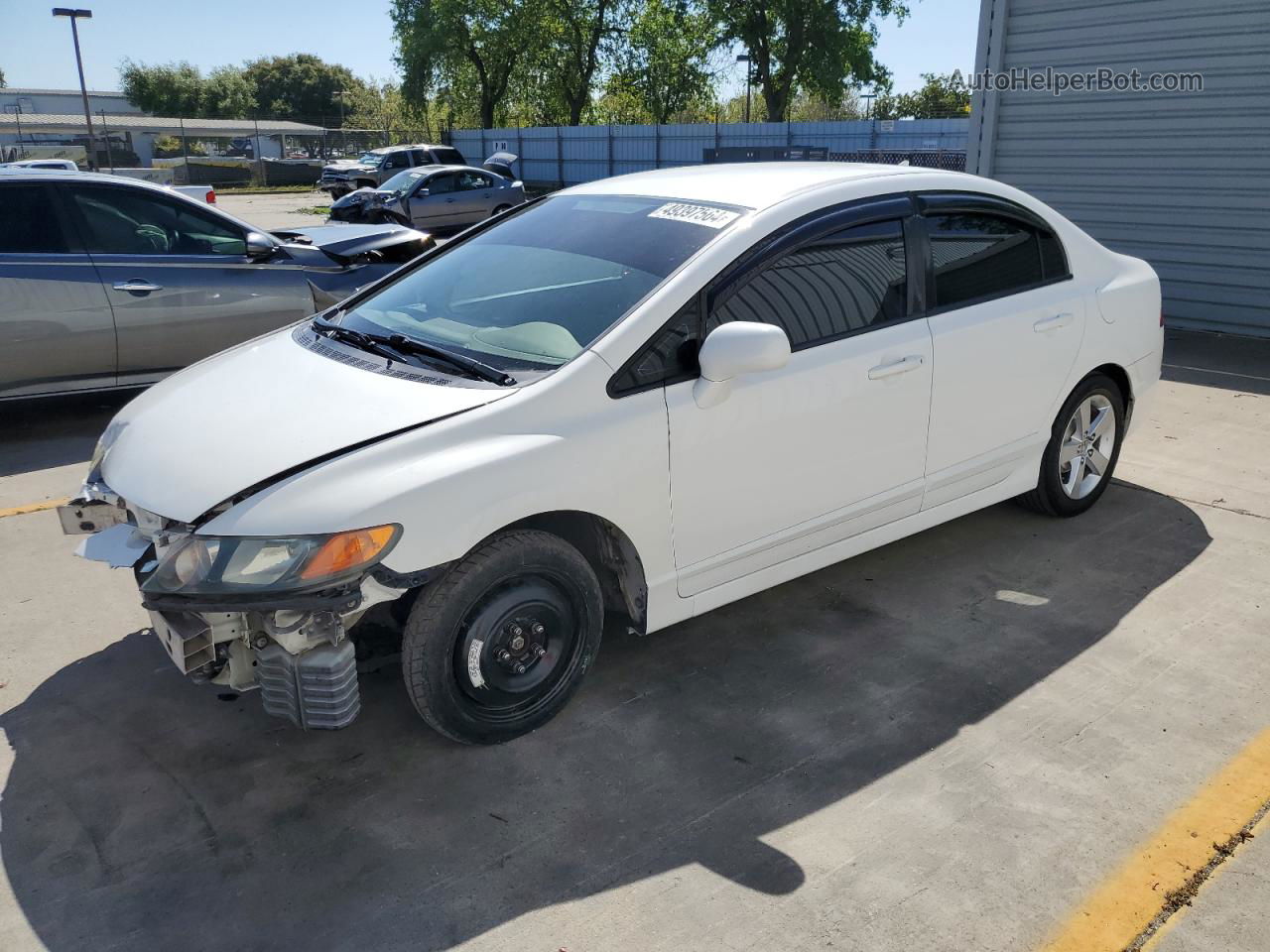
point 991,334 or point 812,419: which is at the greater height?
point 991,334

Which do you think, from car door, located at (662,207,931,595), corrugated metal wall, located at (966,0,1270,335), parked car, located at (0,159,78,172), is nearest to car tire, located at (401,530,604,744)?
car door, located at (662,207,931,595)

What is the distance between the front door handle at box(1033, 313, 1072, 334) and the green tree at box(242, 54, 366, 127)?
93.8m

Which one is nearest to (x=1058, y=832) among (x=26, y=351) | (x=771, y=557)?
(x=771, y=557)

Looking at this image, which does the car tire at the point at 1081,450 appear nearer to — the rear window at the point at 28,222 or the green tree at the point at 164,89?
the rear window at the point at 28,222

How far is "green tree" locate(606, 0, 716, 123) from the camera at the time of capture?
44438 mm

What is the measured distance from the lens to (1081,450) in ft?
16.4

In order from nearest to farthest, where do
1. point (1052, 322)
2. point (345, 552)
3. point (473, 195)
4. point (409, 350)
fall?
point (345, 552) < point (409, 350) < point (1052, 322) < point (473, 195)

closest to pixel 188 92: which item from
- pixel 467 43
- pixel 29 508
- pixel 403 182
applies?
pixel 467 43

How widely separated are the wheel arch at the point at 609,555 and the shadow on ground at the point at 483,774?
36 cm

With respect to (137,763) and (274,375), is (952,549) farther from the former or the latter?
(137,763)

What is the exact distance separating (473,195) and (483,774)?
66.9 feet

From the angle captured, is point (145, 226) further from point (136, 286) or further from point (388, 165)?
point (388, 165)

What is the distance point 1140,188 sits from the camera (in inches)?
393

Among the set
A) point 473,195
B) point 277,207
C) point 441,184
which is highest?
point 441,184
